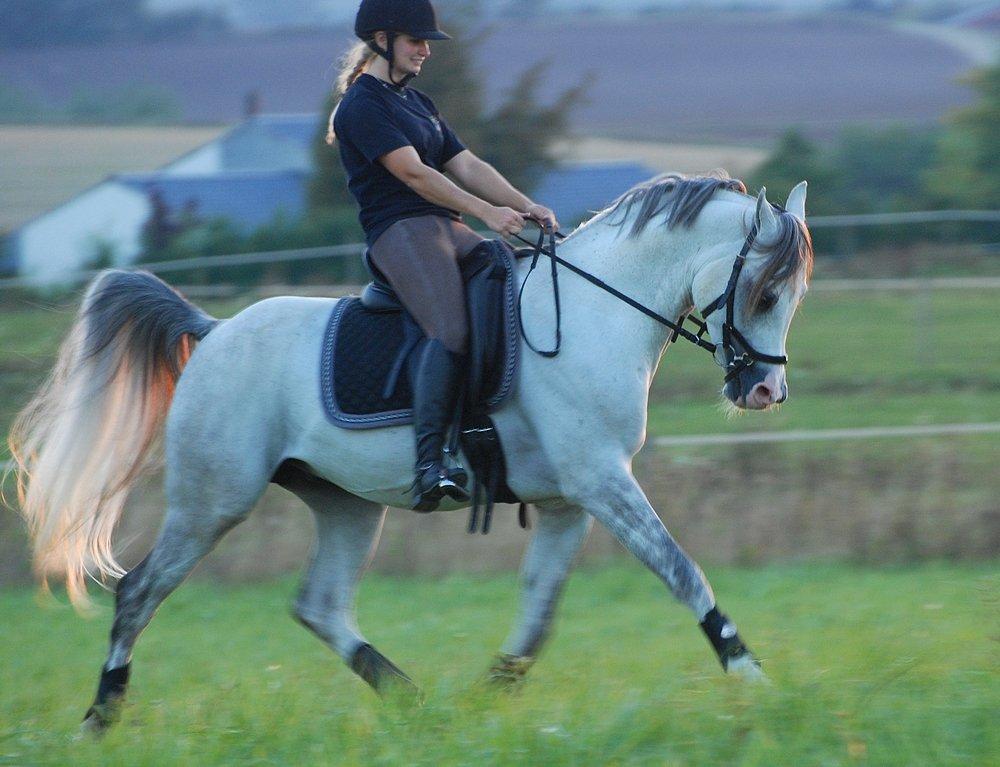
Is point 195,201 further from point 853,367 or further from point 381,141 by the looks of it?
point 381,141

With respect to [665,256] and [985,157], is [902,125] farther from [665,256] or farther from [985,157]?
[665,256]

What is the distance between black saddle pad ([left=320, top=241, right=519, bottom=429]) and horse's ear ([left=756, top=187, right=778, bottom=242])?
95cm

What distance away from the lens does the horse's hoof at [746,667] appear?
15.0ft

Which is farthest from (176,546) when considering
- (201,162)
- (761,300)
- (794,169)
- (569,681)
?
(201,162)

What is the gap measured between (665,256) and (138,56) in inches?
1618

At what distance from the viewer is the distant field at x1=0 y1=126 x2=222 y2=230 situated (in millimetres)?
28844

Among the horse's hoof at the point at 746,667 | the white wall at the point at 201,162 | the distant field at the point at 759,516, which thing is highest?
the horse's hoof at the point at 746,667

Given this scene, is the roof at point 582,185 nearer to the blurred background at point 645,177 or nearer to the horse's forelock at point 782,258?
the blurred background at point 645,177

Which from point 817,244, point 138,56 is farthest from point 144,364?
point 138,56

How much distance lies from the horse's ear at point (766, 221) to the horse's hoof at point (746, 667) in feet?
4.76

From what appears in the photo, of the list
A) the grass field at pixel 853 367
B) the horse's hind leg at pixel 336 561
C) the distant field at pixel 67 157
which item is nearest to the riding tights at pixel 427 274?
the horse's hind leg at pixel 336 561

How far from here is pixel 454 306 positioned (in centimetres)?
509

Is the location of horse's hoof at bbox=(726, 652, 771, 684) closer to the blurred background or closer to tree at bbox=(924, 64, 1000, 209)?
the blurred background

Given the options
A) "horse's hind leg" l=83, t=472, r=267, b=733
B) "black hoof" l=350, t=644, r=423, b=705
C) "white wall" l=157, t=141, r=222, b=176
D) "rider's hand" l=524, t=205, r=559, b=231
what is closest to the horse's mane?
"rider's hand" l=524, t=205, r=559, b=231
